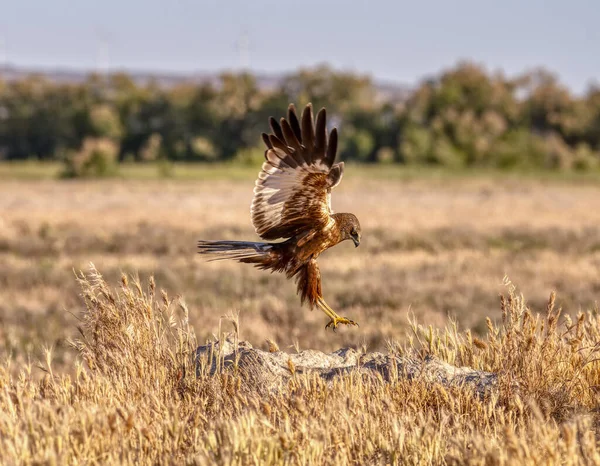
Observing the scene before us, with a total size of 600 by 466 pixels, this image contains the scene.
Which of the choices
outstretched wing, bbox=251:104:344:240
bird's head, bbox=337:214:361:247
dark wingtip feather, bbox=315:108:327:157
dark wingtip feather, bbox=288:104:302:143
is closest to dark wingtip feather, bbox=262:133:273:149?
outstretched wing, bbox=251:104:344:240

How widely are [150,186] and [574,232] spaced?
83.4 feet

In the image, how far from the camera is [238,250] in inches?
224

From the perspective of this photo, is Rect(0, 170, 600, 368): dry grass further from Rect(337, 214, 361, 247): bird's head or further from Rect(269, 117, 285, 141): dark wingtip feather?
Rect(269, 117, 285, 141): dark wingtip feather

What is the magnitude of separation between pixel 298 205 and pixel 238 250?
55 centimetres

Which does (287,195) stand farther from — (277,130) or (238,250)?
(238,250)

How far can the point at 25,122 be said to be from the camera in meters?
72.5

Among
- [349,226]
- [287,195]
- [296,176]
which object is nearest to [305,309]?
[349,226]

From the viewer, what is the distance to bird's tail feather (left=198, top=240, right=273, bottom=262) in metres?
5.51

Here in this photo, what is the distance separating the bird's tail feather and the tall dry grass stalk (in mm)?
508

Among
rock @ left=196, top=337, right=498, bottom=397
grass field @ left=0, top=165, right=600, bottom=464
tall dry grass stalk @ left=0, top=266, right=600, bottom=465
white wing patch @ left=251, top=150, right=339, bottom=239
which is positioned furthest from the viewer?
white wing patch @ left=251, top=150, right=339, bottom=239

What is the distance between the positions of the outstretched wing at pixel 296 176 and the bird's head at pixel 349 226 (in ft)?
0.34

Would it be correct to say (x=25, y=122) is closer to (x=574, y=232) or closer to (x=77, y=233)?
(x=77, y=233)

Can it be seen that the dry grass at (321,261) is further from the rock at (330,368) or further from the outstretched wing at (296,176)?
the outstretched wing at (296,176)

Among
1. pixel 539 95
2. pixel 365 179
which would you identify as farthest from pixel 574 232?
pixel 539 95
